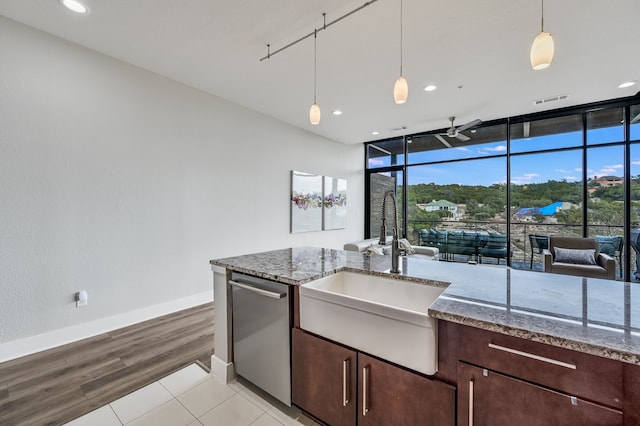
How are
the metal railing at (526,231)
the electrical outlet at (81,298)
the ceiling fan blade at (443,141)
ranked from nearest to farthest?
the electrical outlet at (81,298) → the metal railing at (526,231) → the ceiling fan blade at (443,141)

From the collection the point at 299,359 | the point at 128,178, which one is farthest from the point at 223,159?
the point at 299,359

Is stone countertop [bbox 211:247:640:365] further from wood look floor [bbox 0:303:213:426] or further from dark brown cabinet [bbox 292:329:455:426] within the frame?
wood look floor [bbox 0:303:213:426]

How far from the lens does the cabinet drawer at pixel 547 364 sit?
0.79 metres

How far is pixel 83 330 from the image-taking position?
259cm

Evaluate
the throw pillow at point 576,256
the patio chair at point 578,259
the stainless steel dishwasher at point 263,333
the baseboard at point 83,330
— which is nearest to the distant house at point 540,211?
the patio chair at point 578,259

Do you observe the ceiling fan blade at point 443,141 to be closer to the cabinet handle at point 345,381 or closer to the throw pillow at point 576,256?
the throw pillow at point 576,256

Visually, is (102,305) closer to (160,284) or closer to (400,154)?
(160,284)

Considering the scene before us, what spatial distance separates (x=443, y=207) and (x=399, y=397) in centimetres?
525

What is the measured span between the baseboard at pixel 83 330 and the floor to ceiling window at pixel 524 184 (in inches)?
191

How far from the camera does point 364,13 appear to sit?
213 centimetres

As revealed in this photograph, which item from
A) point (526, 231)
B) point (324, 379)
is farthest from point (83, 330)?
point (526, 231)

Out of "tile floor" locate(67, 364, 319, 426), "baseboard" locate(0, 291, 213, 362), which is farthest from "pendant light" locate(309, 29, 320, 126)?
"baseboard" locate(0, 291, 213, 362)

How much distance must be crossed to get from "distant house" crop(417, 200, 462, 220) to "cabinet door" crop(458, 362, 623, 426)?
17.1 feet

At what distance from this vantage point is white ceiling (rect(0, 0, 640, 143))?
6.86 ft
